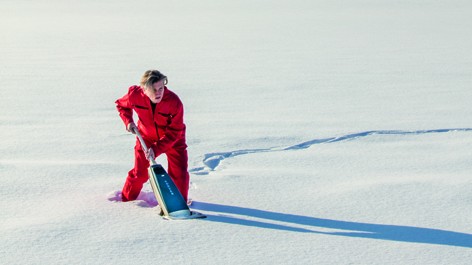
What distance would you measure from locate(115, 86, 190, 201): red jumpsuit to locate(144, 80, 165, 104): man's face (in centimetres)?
7

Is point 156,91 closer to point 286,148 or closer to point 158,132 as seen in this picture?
point 158,132

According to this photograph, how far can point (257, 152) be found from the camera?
5.07 meters

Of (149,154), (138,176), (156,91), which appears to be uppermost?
(156,91)

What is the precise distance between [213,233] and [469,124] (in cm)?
301

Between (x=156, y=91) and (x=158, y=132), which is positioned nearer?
(x=156, y=91)

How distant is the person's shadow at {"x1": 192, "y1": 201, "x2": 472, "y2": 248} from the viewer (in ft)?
11.0

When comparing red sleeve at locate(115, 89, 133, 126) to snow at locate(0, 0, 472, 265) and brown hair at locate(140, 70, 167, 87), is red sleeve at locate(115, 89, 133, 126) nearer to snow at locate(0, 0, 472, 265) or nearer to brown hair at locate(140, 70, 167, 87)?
brown hair at locate(140, 70, 167, 87)

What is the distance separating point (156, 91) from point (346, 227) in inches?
39.3

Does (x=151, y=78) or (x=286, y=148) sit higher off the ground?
(x=151, y=78)

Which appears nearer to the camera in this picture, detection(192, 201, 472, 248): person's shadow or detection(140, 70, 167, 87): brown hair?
detection(192, 201, 472, 248): person's shadow

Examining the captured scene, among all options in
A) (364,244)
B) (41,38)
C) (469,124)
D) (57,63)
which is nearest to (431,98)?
(469,124)

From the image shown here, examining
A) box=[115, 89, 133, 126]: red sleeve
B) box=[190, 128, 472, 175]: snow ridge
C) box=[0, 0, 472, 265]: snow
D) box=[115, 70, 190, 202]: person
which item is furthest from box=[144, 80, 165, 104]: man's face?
box=[190, 128, 472, 175]: snow ridge

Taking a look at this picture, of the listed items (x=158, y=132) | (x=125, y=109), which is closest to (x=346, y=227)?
(x=158, y=132)

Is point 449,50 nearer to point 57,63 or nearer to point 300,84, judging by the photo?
point 300,84
